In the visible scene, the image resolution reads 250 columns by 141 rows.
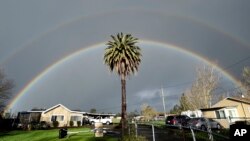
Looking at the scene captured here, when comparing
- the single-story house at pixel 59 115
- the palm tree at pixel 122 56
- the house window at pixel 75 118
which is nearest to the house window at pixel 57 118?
the single-story house at pixel 59 115

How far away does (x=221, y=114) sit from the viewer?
42156mm

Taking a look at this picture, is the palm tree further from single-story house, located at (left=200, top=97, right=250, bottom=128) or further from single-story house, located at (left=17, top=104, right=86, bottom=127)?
single-story house, located at (left=17, top=104, right=86, bottom=127)

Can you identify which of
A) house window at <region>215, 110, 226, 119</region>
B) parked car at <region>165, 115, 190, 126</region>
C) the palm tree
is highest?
the palm tree

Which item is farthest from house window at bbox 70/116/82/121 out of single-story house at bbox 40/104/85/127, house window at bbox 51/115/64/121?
house window at bbox 51/115/64/121

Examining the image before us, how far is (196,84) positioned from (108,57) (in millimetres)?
26686

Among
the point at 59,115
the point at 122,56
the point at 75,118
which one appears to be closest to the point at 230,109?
the point at 122,56

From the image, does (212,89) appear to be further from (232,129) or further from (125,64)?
(232,129)

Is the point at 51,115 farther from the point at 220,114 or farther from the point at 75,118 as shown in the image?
the point at 220,114

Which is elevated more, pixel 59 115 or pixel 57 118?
pixel 59 115

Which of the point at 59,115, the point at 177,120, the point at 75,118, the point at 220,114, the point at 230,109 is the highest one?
the point at 59,115

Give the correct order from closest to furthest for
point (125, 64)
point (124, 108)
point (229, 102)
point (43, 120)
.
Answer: point (124, 108) < point (125, 64) < point (229, 102) < point (43, 120)

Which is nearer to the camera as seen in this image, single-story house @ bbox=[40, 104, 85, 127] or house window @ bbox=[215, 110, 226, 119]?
house window @ bbox=[215, 110, 226, 119]

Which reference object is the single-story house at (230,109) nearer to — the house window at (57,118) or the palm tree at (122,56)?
the palm tree at (122,56)

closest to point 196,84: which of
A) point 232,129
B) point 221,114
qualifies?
point 221,114
